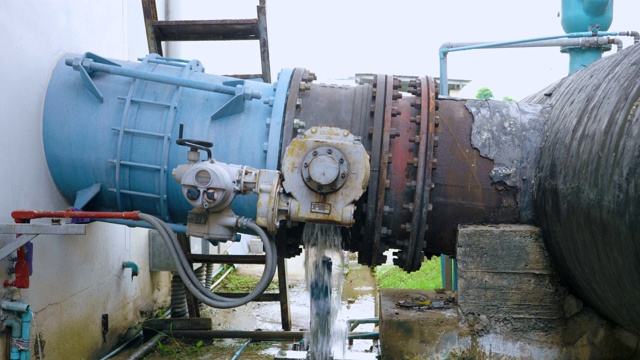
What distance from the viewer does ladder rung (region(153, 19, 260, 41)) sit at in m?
4.40

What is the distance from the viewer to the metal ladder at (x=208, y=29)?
439 cm

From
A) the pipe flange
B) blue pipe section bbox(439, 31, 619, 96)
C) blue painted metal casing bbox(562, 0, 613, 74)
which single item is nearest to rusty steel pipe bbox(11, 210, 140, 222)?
the pipe flange

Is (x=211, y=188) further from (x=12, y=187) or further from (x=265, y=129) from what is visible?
(x=12, y=187)

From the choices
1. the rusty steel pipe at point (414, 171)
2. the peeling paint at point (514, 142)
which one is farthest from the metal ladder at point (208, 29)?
the peeling paint at point (514, 142)

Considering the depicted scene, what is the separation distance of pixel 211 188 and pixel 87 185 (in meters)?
1.07

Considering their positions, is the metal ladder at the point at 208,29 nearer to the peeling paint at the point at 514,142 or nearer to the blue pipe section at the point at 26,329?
the peeling paint at the point at 514,142

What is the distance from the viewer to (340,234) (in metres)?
3.36

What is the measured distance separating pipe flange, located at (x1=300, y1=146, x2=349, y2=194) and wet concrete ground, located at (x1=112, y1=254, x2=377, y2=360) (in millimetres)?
888

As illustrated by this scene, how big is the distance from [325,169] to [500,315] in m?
1.11

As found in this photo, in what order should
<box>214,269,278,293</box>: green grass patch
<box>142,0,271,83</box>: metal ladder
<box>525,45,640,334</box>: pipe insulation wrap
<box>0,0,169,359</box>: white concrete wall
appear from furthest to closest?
<box>214,269,278,293</box>: green grass patch → <box>142,0,271,83</box>: metal ladder → <box>0,0,169,359</box>: white concrete wall → <box>525,45,640,334</box>: pipe insulation wrap

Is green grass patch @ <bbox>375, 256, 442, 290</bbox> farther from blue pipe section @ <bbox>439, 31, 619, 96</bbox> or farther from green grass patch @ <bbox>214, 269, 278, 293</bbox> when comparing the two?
blue pipe section @ <bbox>439, 31, 619, 96</bbox>

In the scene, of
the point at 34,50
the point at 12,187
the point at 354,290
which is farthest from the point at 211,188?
the point at 354,290

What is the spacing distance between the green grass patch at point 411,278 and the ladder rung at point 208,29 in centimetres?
361

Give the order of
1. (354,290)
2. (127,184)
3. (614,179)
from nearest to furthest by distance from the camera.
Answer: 1. (614,179)
2. (127,184)
3. (354,290)
